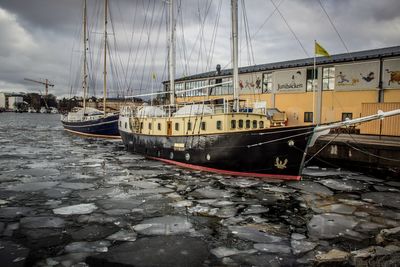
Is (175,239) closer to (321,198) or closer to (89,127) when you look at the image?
(321,198)

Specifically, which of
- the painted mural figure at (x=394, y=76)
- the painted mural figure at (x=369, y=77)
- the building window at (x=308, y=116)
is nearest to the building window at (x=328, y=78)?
the building window at (x=308, y=116)

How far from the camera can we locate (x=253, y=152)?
16.4 metres

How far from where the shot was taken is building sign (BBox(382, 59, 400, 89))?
90.8ft

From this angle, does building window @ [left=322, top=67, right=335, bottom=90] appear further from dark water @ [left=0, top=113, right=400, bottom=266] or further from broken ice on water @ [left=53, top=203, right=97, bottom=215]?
broken ice on water @ [left=53, top=203, right=97, bottom=215]

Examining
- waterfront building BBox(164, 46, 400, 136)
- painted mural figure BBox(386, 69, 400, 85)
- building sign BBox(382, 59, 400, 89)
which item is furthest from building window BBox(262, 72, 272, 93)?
painted mural figure BBox(386, 69, 400, 85)

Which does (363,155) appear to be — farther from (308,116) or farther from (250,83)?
(250,83)

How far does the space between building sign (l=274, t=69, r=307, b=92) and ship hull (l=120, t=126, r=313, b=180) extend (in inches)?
759

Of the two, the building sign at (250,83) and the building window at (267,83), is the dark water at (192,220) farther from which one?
the building sign at (250,83)

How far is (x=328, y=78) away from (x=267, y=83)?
7360 mm

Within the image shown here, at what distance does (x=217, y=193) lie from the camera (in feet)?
44.8

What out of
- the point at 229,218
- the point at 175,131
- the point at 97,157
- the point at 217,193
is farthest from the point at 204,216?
the point at 97,157

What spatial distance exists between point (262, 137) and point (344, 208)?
17.5 feet

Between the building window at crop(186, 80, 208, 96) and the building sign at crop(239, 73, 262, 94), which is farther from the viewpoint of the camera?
the building window at crop(186, 80, 208, 96)

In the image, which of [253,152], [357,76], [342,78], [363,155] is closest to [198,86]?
[342,78]
